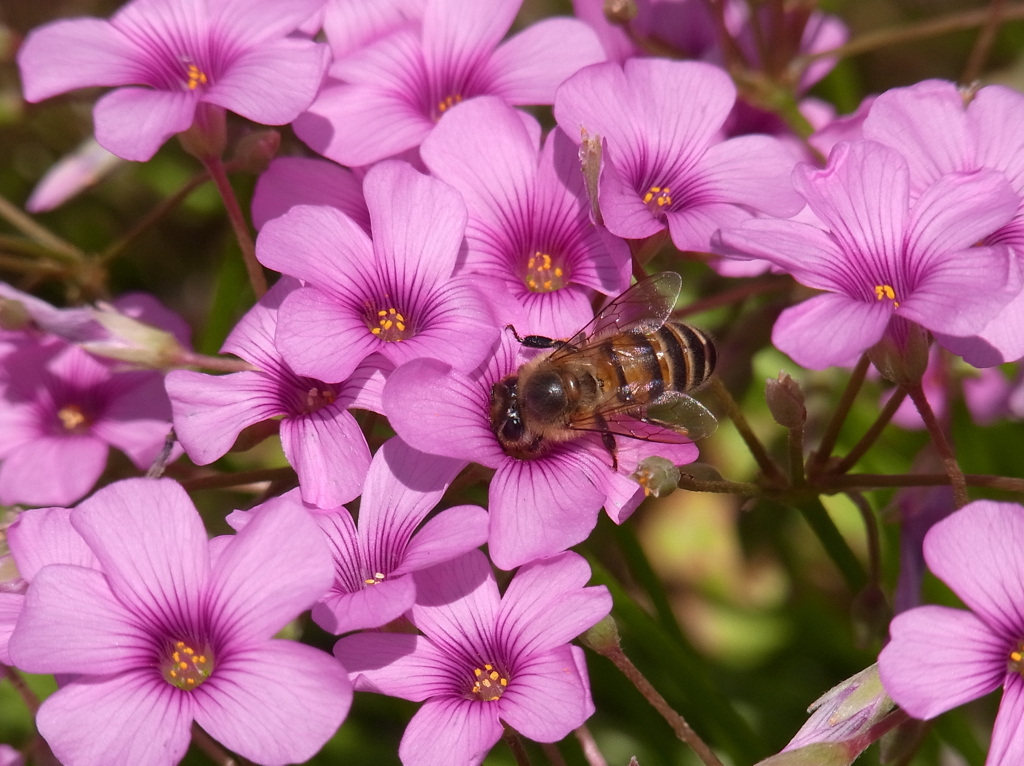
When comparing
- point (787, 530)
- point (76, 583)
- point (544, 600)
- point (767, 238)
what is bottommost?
point (787, 530)

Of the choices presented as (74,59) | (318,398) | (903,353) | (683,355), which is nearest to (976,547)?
(903,353)

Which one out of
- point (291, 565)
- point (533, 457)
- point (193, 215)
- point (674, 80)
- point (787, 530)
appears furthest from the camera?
point (193, 215)

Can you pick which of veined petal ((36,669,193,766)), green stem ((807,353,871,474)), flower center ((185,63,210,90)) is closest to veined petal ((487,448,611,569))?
green stem ((807,353,871,474))

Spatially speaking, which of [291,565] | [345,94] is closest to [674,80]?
[345,94]

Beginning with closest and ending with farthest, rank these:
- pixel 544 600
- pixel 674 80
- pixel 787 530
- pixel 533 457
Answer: pixel 544 600
pixel 533 457
pixel 674 80
pixel 787 530

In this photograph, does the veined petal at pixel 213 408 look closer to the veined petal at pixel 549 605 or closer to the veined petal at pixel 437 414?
the veined petal at pixel 437 414

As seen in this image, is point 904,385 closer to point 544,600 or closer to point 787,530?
point 544,600

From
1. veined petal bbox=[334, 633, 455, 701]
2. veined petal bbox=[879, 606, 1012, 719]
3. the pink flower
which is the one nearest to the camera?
veined petal bbox=[879, 606, 1012, 719]

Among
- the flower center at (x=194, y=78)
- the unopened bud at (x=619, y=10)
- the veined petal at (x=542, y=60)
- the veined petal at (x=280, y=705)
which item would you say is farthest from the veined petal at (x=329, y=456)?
the unopened bud at (x=619, y=10)

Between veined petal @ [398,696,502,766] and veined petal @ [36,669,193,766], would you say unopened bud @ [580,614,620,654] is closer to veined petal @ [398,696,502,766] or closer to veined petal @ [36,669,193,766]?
veined petal @ [398,696,502,766]
